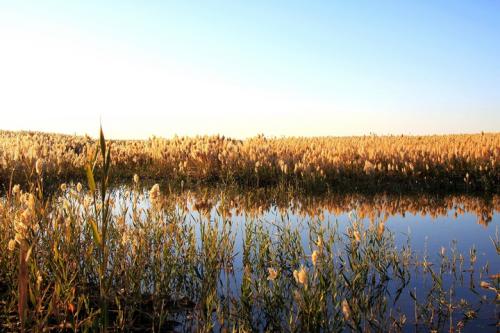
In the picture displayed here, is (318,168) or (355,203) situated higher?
(318,168)

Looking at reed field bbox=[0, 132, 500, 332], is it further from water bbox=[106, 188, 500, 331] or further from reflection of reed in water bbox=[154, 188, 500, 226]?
reflection of reed in water bbox=[154, 188, 500, 226]

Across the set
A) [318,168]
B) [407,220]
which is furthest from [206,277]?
[318,168]

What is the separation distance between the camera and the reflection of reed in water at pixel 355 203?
8035 millimetres

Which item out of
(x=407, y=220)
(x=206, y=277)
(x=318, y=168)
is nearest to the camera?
(x=206, y=277)

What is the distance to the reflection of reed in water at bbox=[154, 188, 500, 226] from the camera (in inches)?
316

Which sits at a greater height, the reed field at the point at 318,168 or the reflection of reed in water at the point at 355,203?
the reed field at the point at 318,168

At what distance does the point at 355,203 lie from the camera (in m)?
9.07

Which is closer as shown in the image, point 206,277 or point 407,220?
point 206,277

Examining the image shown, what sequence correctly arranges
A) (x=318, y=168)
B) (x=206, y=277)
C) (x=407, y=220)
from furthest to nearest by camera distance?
(x=318, y=168) < (x=407, y=220) < (x=206, y=277)

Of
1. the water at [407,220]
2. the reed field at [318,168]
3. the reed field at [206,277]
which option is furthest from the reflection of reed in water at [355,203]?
the reed field at [206,277]

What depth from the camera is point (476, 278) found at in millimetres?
4574

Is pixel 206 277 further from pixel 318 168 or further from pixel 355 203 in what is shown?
pixel 318 168

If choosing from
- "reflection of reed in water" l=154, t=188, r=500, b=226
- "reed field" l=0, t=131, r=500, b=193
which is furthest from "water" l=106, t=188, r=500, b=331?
"reed field" l=0, t=131, r=500, b=193

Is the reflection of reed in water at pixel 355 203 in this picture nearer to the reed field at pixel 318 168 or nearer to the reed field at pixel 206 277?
the reed field at pixel 318 168
